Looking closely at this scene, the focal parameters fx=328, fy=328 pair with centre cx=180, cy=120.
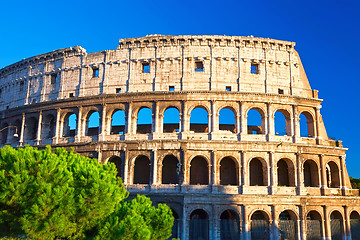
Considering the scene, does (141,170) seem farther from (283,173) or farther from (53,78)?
(53,78)

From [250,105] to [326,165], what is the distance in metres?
8.06

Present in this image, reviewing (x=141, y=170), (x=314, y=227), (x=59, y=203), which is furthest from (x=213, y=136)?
(x=59, y=203)

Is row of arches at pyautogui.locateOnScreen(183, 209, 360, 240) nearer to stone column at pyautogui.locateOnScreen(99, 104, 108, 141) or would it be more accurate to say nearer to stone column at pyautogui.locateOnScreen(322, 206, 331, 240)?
stone column at pyautogui.locateOnScreen(322, 206, 331, 240)

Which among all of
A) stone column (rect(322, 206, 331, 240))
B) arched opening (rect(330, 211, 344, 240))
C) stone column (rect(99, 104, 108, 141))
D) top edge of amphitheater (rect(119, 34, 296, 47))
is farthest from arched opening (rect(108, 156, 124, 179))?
arched opening (rect(330, 211, 344, 240))

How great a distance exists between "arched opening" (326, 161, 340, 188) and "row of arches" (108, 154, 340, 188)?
84mm

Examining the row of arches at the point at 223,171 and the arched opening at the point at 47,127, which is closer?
the row of arches at the point at 223,171

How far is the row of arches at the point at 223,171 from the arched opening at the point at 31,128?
8.94 m

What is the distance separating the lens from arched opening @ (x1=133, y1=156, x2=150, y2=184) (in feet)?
86.7

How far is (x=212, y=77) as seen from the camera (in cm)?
2612

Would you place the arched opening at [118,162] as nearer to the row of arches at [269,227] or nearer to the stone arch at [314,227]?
the row of arches at [269,227]

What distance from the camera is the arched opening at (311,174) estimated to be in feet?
86.3

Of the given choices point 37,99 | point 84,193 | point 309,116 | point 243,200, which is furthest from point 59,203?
point 309,116

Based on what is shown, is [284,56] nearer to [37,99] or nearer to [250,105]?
[250,105]

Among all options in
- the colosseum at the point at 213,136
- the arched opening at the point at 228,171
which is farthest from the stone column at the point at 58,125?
the arched opening at the point at 228,171
